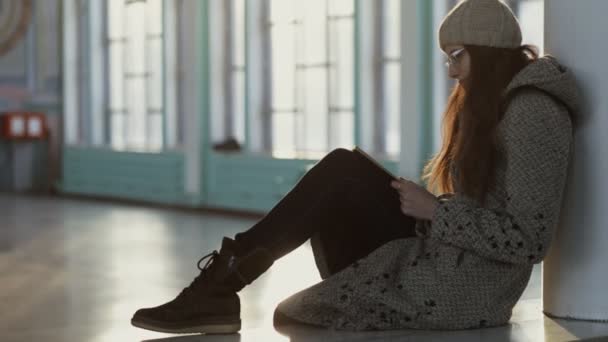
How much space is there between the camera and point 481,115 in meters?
2.81

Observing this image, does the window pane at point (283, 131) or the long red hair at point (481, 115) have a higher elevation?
the long red hair at point (481, 115)

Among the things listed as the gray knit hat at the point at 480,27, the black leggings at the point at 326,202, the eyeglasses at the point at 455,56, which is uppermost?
the gray knit hat at the point at 480,27

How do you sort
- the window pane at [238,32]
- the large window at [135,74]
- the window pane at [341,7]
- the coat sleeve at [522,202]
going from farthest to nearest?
the large window at [135,74]
the window pane at [238,32]
the window pane at [341,7]
the coat sleeve at [522,202]

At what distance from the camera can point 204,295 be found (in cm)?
292

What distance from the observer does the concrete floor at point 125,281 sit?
3.01m

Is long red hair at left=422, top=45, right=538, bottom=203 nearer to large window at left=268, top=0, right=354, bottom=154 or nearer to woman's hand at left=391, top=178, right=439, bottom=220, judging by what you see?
woman's hand at left=391, top=178, right=439, bottom=220

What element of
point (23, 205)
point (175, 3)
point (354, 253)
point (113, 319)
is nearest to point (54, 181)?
point (23, 205)

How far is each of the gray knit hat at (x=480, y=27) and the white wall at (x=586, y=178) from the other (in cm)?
34

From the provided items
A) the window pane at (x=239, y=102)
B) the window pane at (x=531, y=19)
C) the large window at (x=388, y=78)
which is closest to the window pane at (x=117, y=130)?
the window pane at (x=239, y=102)

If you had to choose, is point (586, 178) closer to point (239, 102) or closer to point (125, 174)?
point (239, 102)

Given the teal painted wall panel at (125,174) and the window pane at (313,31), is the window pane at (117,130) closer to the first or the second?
the teal painted wall panel at (125,174)

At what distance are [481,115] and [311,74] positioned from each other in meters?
5.50

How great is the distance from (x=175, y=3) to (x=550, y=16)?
6.70 metres

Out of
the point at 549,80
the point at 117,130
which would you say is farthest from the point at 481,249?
the point at 117,130
